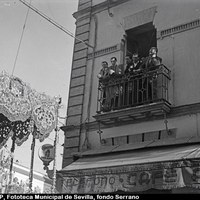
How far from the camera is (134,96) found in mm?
10234

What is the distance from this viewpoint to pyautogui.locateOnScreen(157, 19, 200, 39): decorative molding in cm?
1020

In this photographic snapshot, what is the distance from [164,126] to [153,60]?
6.12ft

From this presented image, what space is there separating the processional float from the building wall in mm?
912

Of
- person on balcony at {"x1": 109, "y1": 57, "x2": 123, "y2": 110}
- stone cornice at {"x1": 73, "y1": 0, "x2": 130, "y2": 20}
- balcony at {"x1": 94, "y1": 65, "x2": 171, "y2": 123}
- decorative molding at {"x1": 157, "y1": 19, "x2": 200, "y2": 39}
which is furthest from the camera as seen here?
stone cornice at {"x1": 73, "y1": 0, "x2": 130, "y2": 20}

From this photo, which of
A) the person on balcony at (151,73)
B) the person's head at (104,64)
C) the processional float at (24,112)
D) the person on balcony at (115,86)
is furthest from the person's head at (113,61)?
the processional float at (24,112)

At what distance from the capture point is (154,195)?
9086 mm

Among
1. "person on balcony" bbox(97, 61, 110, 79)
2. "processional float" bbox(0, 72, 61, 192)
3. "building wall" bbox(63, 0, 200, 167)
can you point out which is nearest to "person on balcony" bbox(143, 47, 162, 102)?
"building wall" bbox(63, 0, 200, 167)

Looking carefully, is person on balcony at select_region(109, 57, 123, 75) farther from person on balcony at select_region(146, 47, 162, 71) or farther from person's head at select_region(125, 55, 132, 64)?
person on balcony at select_region(146, 47, 162, 71)

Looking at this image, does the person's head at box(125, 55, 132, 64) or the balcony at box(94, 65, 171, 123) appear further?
the person's head at box(125, 55, 132, 64)

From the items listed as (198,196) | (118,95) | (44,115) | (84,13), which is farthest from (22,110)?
(198,196)

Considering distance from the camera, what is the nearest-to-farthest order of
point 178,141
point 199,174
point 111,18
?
point 199,174 → point 178,141 → point 111,18

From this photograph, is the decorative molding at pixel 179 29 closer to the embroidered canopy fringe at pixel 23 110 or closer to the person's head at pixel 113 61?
the person's head at pixel 113 61

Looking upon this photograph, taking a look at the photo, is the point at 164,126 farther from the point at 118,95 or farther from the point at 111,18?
the point at 111,18

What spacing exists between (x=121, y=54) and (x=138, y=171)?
4.42 meters
